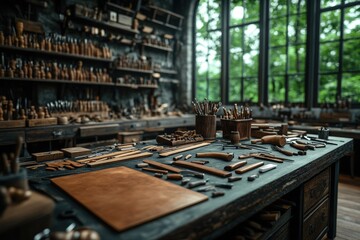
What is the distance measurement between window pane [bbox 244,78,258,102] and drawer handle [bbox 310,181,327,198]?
428cm

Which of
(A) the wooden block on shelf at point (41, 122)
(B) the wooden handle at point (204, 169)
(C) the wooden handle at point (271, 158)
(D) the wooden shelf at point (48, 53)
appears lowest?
(C) the wooden handle at point (271, 158)

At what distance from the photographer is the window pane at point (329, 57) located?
545 centimetres

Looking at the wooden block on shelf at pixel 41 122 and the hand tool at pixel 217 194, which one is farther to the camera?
the wooden block on shelf at pixel 41 122

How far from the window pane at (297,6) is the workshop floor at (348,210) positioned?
11.7 feet

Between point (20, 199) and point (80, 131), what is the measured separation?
140 inches

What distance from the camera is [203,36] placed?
7.36m

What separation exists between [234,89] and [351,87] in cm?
256

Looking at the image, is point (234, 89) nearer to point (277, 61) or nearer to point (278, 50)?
point (277, 61)

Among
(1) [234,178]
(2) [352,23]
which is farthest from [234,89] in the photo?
(1) [234,178]

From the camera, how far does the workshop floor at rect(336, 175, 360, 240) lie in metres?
2.74

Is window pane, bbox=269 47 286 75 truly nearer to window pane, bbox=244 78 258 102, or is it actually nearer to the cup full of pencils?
window pane, bbox=244 78 258 102

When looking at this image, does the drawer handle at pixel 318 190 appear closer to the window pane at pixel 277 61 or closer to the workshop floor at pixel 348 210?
the workshop floor at pixel 348 210

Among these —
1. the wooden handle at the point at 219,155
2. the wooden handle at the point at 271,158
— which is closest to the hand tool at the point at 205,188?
the wooden handle at the point at 219,155

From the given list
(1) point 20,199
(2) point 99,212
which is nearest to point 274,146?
(2) point 99,212
